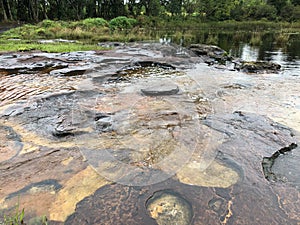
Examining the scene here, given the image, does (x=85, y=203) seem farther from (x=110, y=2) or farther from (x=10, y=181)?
(x=110, y=2)

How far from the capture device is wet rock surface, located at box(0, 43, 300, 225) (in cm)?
210

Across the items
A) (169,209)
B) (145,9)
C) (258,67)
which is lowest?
(258,67)

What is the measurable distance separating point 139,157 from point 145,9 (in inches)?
1809

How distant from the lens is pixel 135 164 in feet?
8.94

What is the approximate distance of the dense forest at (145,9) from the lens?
3347 centimetres

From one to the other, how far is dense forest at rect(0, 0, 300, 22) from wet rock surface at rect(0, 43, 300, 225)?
107 feet

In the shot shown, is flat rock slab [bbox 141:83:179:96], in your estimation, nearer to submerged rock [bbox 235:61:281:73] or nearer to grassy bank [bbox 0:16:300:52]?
submerged rock [bbox 235:61:281:73]

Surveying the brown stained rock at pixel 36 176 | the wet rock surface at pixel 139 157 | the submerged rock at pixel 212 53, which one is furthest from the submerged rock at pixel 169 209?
the submerged rock at pixel 212 53

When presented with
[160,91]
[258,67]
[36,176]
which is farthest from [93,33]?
[36,176]

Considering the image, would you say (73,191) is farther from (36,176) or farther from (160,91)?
(160,91)

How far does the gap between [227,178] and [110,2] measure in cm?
4239

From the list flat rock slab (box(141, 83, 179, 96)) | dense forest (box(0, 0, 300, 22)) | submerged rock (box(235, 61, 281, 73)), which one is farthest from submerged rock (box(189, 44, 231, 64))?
dense forest (box(0, 0, 300, 22))

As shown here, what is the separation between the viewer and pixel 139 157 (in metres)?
2.86

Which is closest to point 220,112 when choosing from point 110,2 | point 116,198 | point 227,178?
point 227,178
